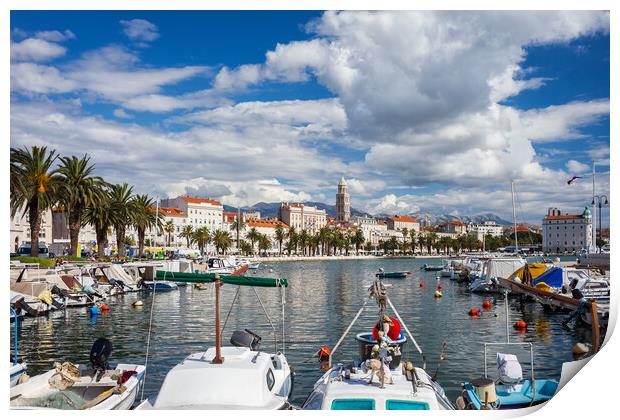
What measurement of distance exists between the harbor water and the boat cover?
84.2 inches

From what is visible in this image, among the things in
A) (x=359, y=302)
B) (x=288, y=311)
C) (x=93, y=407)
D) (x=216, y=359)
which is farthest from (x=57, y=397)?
(x=359, y=302)

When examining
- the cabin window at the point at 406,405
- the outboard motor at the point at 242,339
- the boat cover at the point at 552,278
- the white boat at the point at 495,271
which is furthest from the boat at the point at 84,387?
the white boat at the point at 495,271

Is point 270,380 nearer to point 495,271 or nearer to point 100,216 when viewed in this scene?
point 495,271

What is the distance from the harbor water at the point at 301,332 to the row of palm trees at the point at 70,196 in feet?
32.2

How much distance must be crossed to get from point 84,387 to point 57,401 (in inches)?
88.8

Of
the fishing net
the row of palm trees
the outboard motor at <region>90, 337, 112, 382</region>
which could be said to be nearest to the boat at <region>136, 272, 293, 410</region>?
the fishing net

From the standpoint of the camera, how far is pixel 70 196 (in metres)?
53.6

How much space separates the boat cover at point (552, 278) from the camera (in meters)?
45.2

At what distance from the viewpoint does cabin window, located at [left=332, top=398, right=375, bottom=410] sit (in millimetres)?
12402

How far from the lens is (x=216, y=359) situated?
45.9 ft

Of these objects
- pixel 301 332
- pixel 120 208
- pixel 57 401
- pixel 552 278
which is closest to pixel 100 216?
pixel 120 208

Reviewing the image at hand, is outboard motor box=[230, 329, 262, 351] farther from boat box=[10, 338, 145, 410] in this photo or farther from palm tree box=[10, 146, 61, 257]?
palm tree box=[10, 146, 61, 257]

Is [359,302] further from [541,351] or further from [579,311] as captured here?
[541,351]

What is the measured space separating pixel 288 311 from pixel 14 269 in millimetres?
20612
